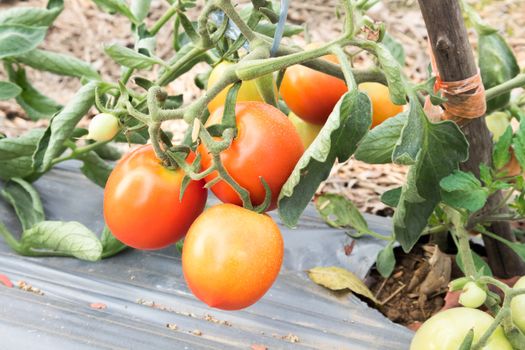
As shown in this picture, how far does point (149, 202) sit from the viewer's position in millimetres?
878

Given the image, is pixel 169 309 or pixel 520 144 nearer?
pixel 520 144

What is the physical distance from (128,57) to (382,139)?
1.26 feet

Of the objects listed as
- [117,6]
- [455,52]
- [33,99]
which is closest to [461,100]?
[455,52]

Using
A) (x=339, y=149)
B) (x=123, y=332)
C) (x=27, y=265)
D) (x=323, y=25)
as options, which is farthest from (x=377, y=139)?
(x=323, y=25)

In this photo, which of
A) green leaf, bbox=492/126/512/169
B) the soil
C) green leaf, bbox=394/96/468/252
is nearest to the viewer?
green leaf, bbox=394/96/468/252

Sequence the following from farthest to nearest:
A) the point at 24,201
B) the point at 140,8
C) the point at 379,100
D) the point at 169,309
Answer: the point at 24,201, the point at 140,8, the point at 169,309, the point at 379,100

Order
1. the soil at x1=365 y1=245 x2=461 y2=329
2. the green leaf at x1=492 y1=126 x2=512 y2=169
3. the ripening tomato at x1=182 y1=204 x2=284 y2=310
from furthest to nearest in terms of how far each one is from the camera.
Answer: the soil at x1=365 y1=245 x2=461 y2=329
the green leaf at x1=492 y1=126 x2=512 y2=169
the ripening tomato at x1=182 y1=204 x2=284 y2=310

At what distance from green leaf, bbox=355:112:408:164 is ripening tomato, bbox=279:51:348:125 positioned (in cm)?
12

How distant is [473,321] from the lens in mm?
962

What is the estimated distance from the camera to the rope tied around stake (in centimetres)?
106

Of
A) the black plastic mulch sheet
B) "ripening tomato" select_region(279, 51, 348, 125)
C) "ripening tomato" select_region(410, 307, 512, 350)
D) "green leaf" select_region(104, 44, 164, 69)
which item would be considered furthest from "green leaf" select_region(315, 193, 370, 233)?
"green leaf" select_region(104, 44, 164, 69)

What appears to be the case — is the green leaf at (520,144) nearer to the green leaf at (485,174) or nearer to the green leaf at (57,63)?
the green leaf at (485,174)

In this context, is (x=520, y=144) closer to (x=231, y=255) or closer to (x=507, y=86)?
(x=507, y=86)

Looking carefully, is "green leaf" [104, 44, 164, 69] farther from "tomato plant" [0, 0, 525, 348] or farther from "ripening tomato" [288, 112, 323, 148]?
"ripening tomato" [288, 112, 323, 148]
